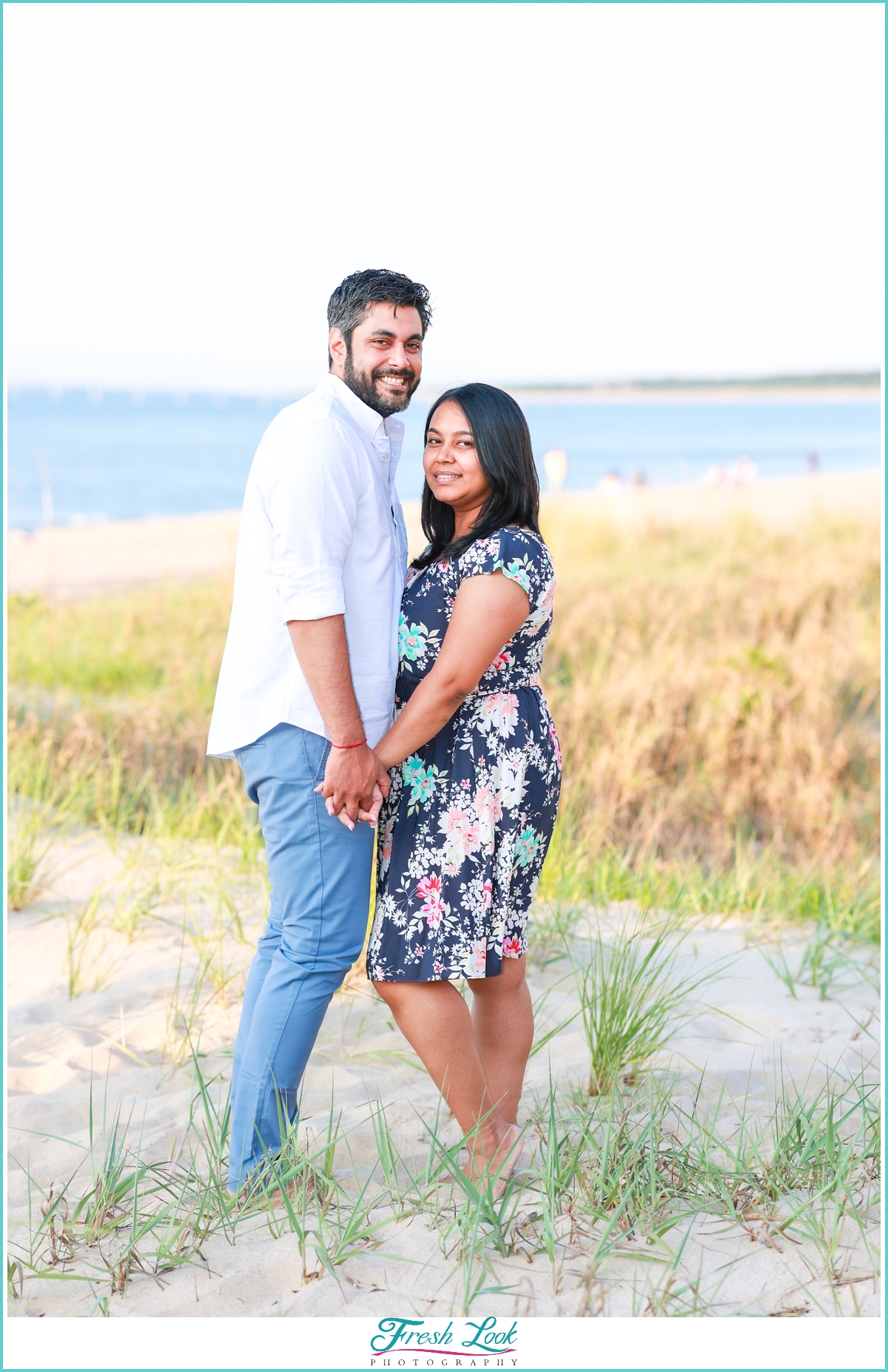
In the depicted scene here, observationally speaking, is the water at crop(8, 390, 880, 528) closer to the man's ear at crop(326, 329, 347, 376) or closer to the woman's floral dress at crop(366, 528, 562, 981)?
the man's ear at crop(326, 329, 347, 376)

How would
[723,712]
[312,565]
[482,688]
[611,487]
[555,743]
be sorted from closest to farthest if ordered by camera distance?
[312,565] < [482,688] < [555,743] < [723,712] < [611,487]

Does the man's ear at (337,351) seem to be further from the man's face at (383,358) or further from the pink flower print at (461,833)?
the pink flower print at (461,833)

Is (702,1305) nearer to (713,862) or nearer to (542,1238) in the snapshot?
(542,1238)

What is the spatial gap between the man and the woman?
94 millimetres

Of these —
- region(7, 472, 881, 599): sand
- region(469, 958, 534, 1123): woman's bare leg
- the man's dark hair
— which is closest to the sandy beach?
region(469, 958, 534, 1123): woman's bare leg

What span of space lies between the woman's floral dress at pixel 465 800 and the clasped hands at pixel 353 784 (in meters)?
0.11

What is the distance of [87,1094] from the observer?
3.19 metres

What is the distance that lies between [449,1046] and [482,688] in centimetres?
84

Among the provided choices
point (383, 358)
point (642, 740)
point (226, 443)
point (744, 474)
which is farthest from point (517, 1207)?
point (226, 443)

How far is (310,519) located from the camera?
8.36ft

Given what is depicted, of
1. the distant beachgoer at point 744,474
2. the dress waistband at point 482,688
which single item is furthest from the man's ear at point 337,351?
the distant beachgoer at point 744,474

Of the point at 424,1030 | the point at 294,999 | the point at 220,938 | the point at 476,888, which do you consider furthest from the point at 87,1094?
the point at 476,888

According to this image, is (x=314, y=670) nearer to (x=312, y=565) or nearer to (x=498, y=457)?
(x=312, y=565)

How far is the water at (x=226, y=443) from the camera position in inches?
1188
